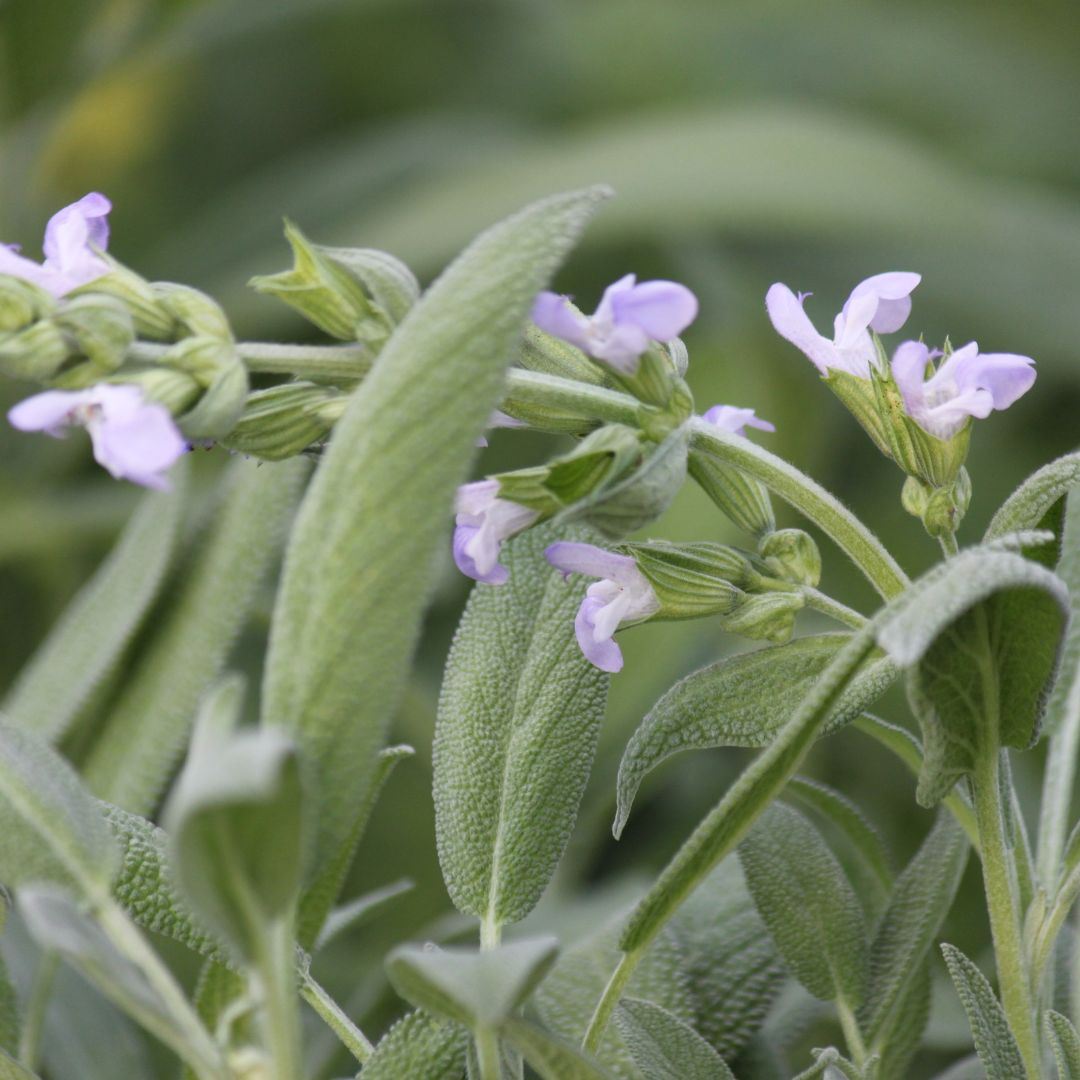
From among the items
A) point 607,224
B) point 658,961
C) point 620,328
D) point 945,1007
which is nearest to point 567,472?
point 620,328

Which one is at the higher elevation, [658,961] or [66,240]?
[66,240]

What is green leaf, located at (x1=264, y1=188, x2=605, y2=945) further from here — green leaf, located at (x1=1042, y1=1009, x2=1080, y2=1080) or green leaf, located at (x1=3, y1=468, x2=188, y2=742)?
green leaf, located at (x1=3, y1=468, x2=188, y2=742)

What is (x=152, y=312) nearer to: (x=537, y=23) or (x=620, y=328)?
(x=620, y=328)

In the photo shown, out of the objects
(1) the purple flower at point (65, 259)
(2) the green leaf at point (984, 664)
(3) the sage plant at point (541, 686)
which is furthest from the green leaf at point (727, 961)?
(1) the purple flower at point (65, 259)

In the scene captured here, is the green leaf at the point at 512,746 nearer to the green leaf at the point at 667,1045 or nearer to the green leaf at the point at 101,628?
the green leaf at the point at 667,1045

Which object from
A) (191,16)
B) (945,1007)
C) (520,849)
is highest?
(191,16)

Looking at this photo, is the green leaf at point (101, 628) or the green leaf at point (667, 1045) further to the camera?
the green leaf at point (101, 628)
